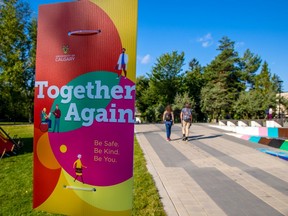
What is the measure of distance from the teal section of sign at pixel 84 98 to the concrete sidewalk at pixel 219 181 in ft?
8.24

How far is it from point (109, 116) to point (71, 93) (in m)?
0.45

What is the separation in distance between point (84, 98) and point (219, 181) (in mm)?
4513

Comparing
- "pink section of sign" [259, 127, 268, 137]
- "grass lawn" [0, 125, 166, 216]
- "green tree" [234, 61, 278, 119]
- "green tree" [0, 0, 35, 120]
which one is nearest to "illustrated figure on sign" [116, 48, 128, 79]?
"grass lawn" [0, 125, 166, 216]

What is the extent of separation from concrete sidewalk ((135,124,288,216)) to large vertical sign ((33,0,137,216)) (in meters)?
2.14

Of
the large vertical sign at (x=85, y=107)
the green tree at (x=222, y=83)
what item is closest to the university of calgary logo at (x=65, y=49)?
the large vertical sign at (x=85, y=107)

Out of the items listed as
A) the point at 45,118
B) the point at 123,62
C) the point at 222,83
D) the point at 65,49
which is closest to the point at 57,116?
the point at 45,118

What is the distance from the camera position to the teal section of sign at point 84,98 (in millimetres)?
2191

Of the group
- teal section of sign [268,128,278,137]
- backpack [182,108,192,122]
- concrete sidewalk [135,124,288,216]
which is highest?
backpack [182,108,192,122]

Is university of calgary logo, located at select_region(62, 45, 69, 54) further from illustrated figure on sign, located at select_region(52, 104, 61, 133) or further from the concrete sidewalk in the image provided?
the concrete sidewalk

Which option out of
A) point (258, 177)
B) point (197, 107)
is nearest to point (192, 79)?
point (197, 107)

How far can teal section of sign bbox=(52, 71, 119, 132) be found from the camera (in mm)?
2191

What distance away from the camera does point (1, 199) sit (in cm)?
467

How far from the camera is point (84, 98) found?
7.48 ft

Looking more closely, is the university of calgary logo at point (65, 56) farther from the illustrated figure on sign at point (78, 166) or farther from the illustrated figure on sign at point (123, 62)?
the illustrated figure on sign at point (78, 166)
